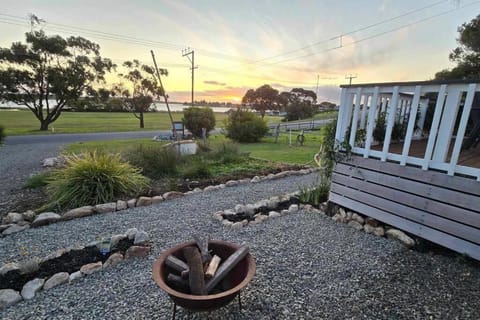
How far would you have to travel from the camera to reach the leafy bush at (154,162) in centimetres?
506

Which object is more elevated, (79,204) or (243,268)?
(243,268)

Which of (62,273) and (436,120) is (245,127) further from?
(62,273)

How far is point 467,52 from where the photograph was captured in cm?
1110

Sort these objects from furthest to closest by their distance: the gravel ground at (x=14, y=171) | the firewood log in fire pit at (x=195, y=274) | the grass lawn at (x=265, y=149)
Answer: the grass lawn at (x=265, y=149) < the gravel ground at (x=14, y=171) < the firewood log in fire pit at (x=195, y=274)

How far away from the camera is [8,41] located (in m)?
13.8

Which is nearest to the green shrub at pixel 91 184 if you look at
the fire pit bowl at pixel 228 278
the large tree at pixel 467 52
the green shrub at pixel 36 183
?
the green shrub at pixel 36 183

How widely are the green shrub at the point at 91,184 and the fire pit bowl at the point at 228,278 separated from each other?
259 cm

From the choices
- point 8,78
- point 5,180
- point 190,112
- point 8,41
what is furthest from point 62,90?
point 5,180

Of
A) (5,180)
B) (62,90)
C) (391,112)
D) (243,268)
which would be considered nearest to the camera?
(243,268)

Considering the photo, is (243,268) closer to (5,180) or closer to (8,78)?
(5,180)

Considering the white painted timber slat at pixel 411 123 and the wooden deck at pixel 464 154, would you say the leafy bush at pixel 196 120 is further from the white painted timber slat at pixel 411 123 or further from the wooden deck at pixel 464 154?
the white painted timber slat at pixel 411 123

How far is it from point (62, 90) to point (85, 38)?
4172 millimetres

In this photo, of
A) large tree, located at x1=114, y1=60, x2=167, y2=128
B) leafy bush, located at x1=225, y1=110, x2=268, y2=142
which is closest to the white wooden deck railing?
leafy bush, located at x1=225, y1=110, x2=268, y2=142

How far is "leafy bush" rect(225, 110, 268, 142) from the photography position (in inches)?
477
